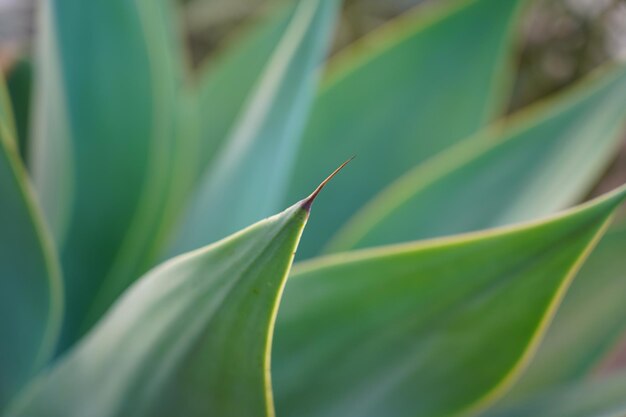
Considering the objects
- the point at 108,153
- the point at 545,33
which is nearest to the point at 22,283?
the point at 108,153

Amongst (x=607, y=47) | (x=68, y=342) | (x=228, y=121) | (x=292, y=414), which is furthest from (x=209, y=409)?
(x=607, y=47)

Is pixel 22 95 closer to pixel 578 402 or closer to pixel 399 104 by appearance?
pixel 399 104

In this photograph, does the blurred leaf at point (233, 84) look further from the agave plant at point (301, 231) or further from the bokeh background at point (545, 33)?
the bokeh background at point (545, 33)

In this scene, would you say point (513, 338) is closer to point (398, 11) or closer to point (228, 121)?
point (228, 121)

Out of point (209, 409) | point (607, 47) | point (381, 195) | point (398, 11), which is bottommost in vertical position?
point (209, 409)

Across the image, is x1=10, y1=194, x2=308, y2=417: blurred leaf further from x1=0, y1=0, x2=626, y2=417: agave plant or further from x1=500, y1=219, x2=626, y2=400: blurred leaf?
x1=500, y1=219, x2=626, y2=400: blurred leaf

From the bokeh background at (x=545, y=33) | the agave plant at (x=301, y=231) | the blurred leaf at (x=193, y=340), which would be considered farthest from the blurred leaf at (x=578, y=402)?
the bokeh background at (x=545, y=33)
